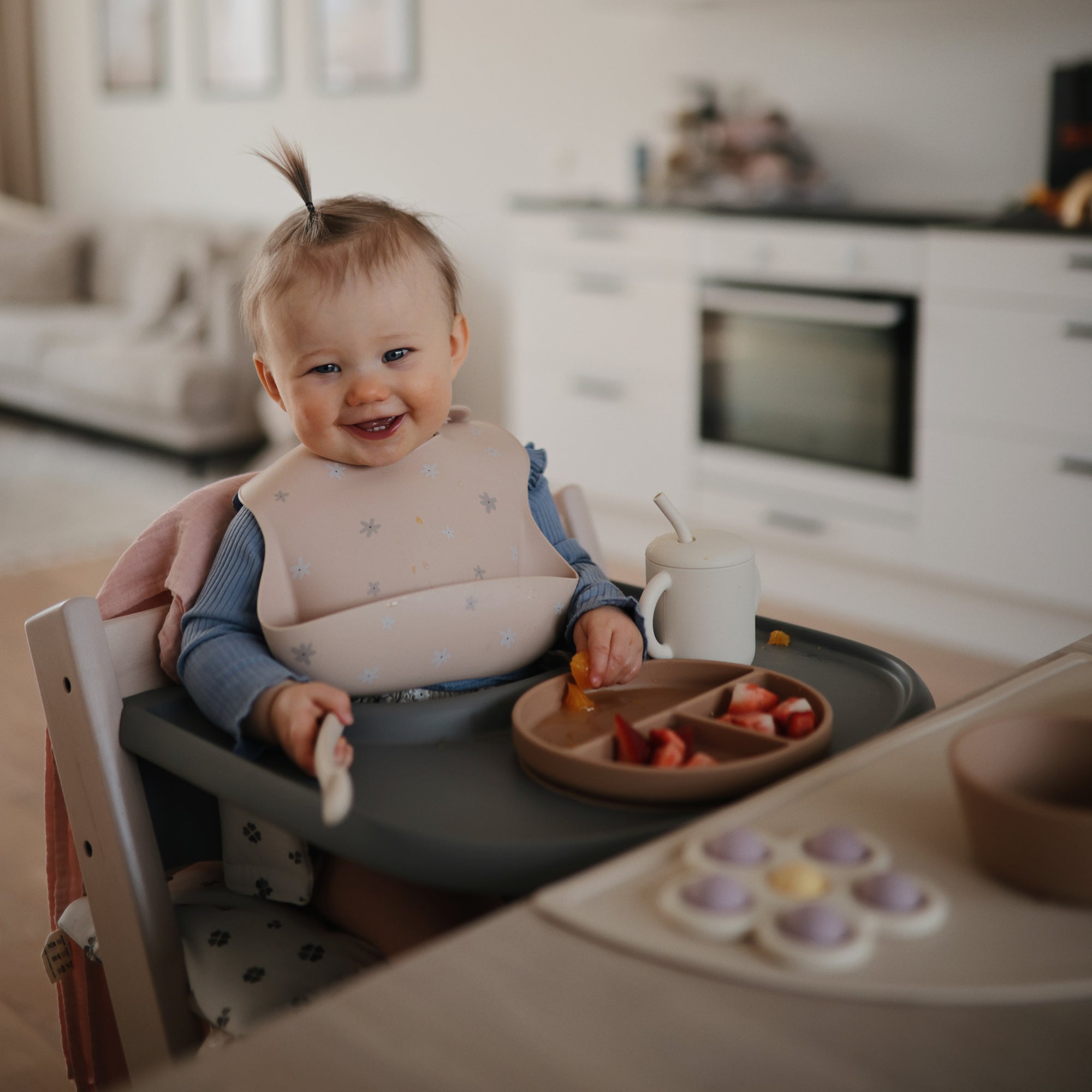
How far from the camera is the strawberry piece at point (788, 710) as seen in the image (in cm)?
85

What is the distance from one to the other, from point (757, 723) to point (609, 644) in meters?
0.16

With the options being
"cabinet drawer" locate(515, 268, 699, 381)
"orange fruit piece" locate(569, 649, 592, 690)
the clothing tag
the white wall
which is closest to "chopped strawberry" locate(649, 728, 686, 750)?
"orange fruit piece" locate(569, 649, 592, 690)

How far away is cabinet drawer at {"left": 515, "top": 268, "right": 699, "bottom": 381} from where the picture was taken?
347cm

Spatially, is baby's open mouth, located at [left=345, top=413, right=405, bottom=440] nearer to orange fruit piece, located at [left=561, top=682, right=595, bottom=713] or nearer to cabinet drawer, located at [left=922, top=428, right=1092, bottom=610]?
orange fruit piece, located at [left=561, top=682, right=595, bottom=713]

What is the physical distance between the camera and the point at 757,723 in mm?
846

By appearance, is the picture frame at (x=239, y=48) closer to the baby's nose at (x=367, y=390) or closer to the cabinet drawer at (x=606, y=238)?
the cabinet drawer at (x=606, y=238)

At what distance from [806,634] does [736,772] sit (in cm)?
34

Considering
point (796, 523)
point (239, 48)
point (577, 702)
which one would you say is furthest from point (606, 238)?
point (577, 702)

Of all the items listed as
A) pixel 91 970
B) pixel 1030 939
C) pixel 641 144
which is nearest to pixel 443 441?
pixel 91 970

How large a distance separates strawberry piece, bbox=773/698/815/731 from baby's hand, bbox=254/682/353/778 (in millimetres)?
282

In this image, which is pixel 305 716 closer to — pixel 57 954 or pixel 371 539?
pixel 371 539

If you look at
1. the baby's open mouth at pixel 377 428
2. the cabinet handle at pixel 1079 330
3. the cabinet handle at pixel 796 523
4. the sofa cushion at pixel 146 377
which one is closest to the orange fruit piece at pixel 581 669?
the baby's open mouth at pixel 377 428

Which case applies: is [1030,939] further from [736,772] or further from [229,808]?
[229,808]

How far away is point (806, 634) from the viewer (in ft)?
3.51
